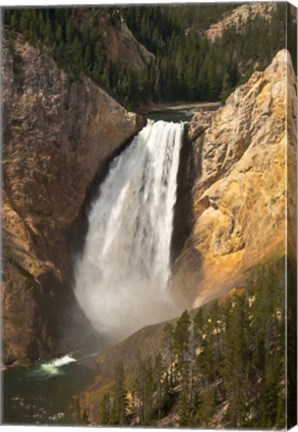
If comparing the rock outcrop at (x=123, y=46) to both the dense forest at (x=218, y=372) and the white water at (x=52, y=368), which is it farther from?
the white water at (x=52, y=368)

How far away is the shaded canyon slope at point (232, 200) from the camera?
11.7 metres

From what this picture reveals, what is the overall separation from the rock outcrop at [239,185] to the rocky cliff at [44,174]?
3.32ft

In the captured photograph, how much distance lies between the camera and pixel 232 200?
12.1 m

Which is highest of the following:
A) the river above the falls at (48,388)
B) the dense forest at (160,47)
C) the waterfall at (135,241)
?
the dense forest at (160,47)

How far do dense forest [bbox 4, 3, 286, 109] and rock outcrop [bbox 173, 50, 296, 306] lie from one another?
248 millimetres

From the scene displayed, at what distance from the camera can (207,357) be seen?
38.2 ft

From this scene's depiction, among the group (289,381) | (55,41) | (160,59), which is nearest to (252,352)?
(289,381)

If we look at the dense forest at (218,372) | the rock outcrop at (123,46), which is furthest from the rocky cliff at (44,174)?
the dense forest at (218,372)

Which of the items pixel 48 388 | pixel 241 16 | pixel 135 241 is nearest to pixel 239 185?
pixel 135 241

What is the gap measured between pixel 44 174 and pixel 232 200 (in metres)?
2.27

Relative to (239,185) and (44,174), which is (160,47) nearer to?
(239,185)

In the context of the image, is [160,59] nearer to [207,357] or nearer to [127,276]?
[127,276]

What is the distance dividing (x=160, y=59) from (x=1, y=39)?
1.89m

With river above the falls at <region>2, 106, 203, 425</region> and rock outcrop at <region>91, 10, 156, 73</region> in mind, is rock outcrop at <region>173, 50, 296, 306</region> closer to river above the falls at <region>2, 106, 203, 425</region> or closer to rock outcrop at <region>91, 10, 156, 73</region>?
river above the falls at <region>2, 106, 203, 425</region>
